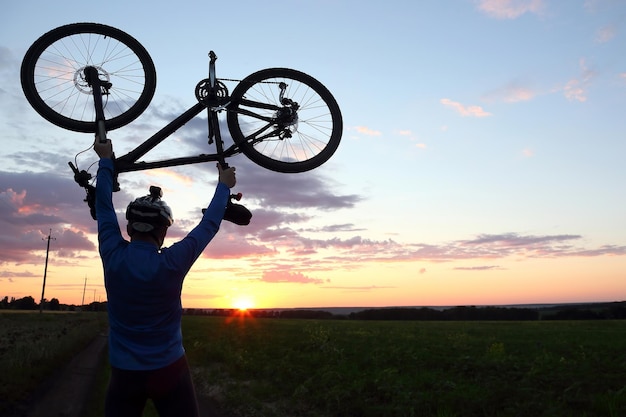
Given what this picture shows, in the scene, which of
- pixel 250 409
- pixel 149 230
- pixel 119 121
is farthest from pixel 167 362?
pixel 250 409

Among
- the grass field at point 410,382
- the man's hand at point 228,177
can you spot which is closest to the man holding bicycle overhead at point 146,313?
the man's hand at point 228,177

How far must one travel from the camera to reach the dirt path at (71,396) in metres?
10.7

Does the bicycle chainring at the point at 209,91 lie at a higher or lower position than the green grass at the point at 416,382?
higher

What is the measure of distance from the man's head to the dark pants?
77 cm

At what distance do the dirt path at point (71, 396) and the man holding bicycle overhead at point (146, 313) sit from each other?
28.6 ft

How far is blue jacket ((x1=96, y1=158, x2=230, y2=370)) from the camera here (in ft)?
9.50

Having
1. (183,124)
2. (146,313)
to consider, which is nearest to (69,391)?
(183,124)

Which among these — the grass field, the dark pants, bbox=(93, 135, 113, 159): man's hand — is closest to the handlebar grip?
bbox=(93, 135, 113, 159): man's hand

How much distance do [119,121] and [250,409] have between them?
7934mm

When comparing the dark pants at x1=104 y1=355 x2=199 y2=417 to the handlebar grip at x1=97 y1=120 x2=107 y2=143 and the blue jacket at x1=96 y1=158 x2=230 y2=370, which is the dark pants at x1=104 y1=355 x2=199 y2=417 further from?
the handlebar grip at x1=97 y1=120 x2=107 y2=143

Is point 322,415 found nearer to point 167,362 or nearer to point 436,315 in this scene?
point 167,362

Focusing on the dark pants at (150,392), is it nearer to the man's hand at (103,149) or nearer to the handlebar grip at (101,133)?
the man's hand at (103,149)

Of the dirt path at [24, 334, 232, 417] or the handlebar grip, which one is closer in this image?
the handlebar grip

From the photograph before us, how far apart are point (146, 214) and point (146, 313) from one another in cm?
59
